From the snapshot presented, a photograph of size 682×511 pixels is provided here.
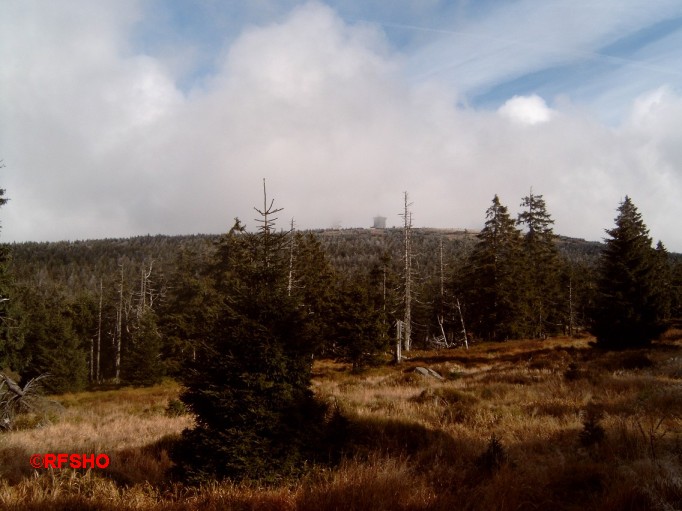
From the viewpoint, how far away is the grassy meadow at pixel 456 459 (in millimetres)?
4691

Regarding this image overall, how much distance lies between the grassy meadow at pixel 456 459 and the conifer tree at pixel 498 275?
2408 centimetres

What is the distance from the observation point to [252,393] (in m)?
5.93

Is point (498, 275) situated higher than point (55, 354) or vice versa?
point (498, 275)

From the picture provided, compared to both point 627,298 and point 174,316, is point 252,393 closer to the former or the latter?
point 627,298

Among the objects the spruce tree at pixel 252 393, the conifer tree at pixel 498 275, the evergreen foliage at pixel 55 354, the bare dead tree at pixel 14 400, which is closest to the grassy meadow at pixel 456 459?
the spruce tree at pixel 252 393

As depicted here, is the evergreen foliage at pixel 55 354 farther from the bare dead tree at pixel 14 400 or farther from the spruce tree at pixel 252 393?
the spruce tree at pixel 252 393

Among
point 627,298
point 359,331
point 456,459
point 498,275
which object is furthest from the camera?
point 498,275

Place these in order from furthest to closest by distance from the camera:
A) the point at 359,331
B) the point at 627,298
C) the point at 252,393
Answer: the point at 359,331, the point at 627,298, the point at 252,393

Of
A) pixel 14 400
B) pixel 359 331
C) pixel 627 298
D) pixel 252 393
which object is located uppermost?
pixel 627 298

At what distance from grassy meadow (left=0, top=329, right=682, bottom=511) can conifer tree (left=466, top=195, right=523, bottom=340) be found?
24.1 meters

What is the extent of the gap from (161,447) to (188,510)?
200 inches

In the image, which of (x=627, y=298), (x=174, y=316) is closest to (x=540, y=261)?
(x=627, y=298)

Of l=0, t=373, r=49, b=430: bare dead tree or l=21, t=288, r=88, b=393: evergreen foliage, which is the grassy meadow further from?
l=21, t=288, r=88, b=393: evergreen foliage

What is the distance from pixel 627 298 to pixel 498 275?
598 inches
